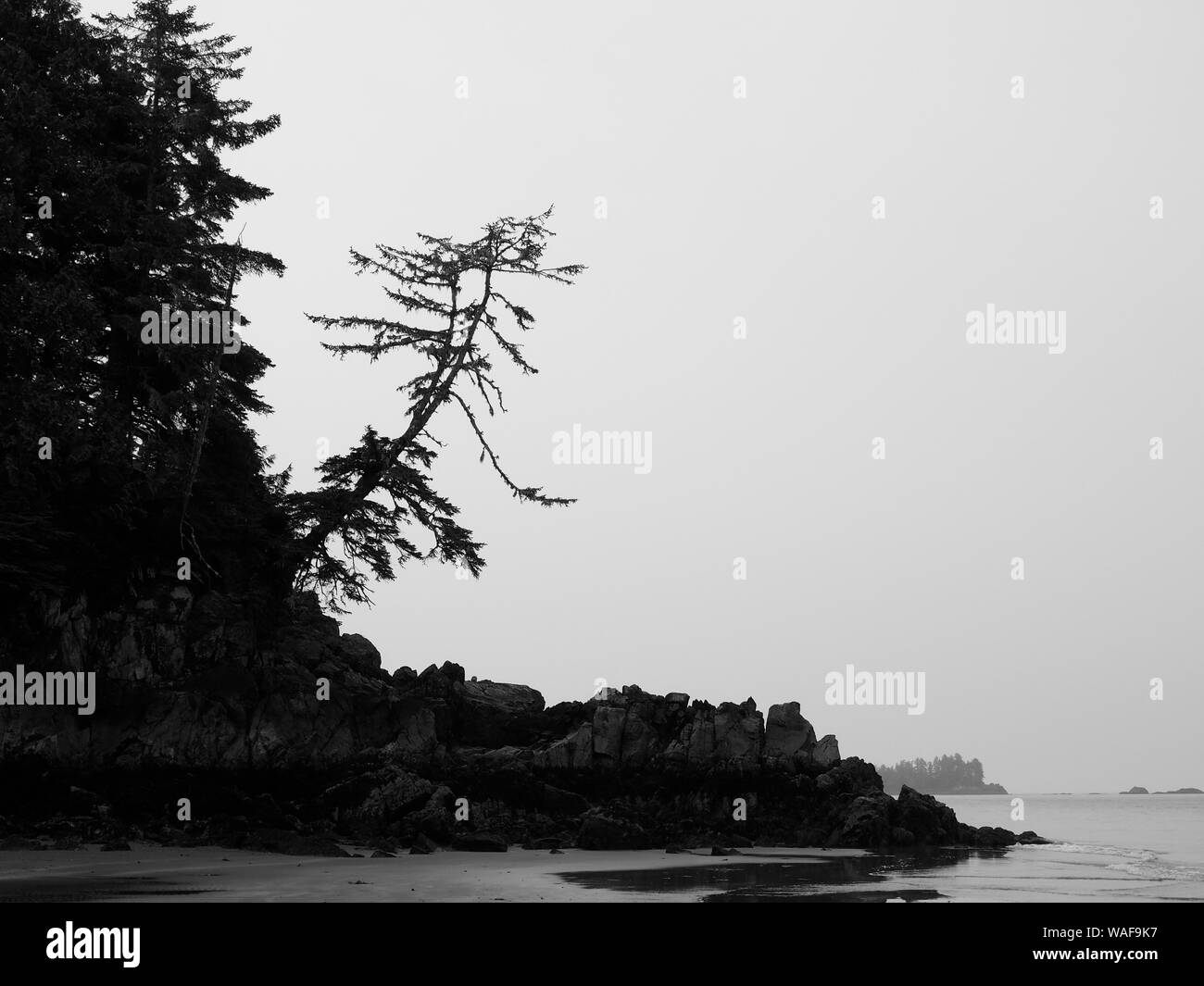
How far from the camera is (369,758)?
27125mm

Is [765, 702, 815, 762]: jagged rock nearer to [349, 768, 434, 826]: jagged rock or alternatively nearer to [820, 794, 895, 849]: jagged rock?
[820, 794, 895, 849]: jagged rock

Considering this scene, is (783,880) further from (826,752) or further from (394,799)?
(826,752)

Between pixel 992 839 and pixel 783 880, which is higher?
pixel 783 880

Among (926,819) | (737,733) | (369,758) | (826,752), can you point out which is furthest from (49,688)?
(926,819)

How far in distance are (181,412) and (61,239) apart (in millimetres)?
5838

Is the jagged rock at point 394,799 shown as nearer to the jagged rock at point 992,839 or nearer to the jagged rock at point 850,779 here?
the jagged rock at point 850,779
